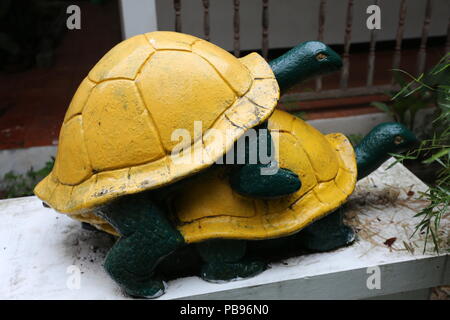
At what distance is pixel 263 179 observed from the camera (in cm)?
180

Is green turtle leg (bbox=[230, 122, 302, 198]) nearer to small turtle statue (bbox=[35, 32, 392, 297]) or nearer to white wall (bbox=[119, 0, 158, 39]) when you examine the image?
small turtle statue (bbox=[35, 32, 392, 297])

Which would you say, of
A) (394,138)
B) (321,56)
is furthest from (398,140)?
(321,56)

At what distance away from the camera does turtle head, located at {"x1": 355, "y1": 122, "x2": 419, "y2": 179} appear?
2.17 metres

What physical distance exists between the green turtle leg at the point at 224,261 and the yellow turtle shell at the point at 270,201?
8cm

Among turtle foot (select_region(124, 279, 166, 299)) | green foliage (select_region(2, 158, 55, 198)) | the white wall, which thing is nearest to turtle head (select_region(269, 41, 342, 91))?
turtle foot (select_region(124, 279, 166, 299))

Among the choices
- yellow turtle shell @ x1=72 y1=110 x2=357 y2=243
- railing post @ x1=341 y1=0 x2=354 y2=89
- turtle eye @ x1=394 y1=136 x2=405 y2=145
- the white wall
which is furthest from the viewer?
railing post @ x1=341 y1=0 x2=354 y2=89

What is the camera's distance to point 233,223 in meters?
1.86

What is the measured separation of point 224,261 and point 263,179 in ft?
1.22

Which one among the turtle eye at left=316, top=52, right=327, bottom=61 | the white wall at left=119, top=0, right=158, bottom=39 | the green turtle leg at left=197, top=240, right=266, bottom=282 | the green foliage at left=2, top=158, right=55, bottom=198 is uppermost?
the white wall at left=119, top=0, right=158, bottom=39

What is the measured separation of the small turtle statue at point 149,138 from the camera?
1.71m

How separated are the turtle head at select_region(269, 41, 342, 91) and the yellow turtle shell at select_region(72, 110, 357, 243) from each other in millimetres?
165

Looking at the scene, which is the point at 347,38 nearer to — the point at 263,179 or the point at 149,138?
the point at 263,179
